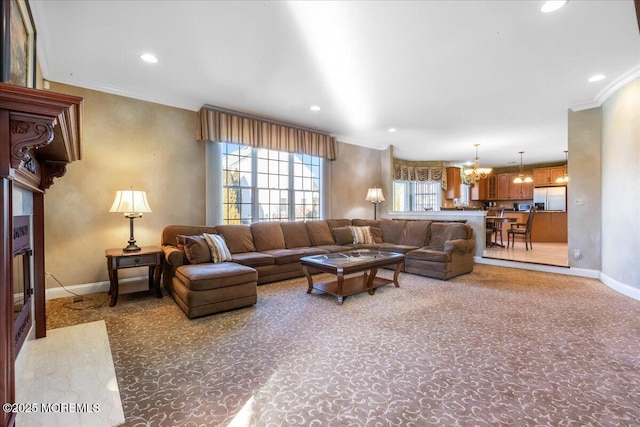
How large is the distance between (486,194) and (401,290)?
8.78m

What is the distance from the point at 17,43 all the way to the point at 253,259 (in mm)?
2969

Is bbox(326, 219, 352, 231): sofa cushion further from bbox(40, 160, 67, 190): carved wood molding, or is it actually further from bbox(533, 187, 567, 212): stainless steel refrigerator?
bbox(533, 187, 567, 212): stainless steel refrigerator

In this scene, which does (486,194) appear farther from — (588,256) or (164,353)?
(164,353)

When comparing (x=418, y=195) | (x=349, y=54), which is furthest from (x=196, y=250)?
(x=418, y=195)

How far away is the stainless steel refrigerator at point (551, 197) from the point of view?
8.80 metres

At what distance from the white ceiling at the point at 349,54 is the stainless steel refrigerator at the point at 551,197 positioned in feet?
17.2

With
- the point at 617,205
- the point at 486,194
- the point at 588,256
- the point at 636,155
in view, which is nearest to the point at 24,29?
the point at 636,155

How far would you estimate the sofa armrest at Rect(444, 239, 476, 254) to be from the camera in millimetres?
4465

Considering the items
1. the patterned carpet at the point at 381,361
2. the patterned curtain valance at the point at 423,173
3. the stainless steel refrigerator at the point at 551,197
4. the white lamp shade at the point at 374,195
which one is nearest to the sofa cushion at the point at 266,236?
the patterned carpet at the point at 381,361

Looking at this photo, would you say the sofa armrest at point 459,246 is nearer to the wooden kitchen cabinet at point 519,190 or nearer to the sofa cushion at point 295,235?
the sofa cushion at point 295,235

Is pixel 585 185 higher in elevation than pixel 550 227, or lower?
higher

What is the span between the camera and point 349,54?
9.86ft

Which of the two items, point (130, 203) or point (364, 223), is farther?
point (364, 223)

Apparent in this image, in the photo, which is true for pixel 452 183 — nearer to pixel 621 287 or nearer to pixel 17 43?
pixel 621 287
